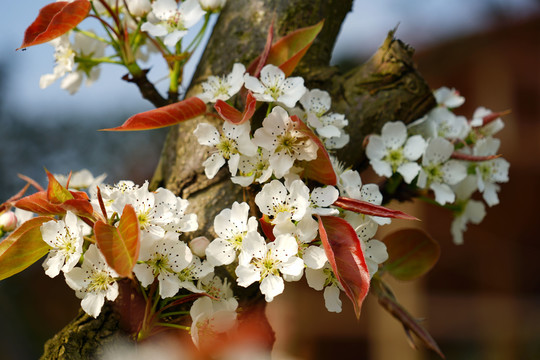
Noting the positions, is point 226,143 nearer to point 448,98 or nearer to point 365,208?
point 365,208

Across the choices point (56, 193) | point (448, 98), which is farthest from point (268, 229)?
point (448, 98)

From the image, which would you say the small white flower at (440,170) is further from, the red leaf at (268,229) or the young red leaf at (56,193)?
the young red leaf at (56,193)

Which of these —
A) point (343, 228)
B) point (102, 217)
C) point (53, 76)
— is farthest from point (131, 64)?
point (343, 228)

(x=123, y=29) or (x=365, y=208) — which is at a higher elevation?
(x=123, y=29)

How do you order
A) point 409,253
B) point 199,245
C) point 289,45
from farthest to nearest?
point 409,253
point 289,45
point 199,245

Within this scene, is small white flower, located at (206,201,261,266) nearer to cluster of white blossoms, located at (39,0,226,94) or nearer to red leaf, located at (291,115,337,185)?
red leaf, located at (291,115,337,185)

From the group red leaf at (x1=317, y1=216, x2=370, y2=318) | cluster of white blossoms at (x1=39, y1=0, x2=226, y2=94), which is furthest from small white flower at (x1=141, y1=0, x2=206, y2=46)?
red leaf at (x1=317, y1=216, x2=370, y2=318)

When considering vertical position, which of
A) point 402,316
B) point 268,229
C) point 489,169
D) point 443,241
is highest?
point 268,229
